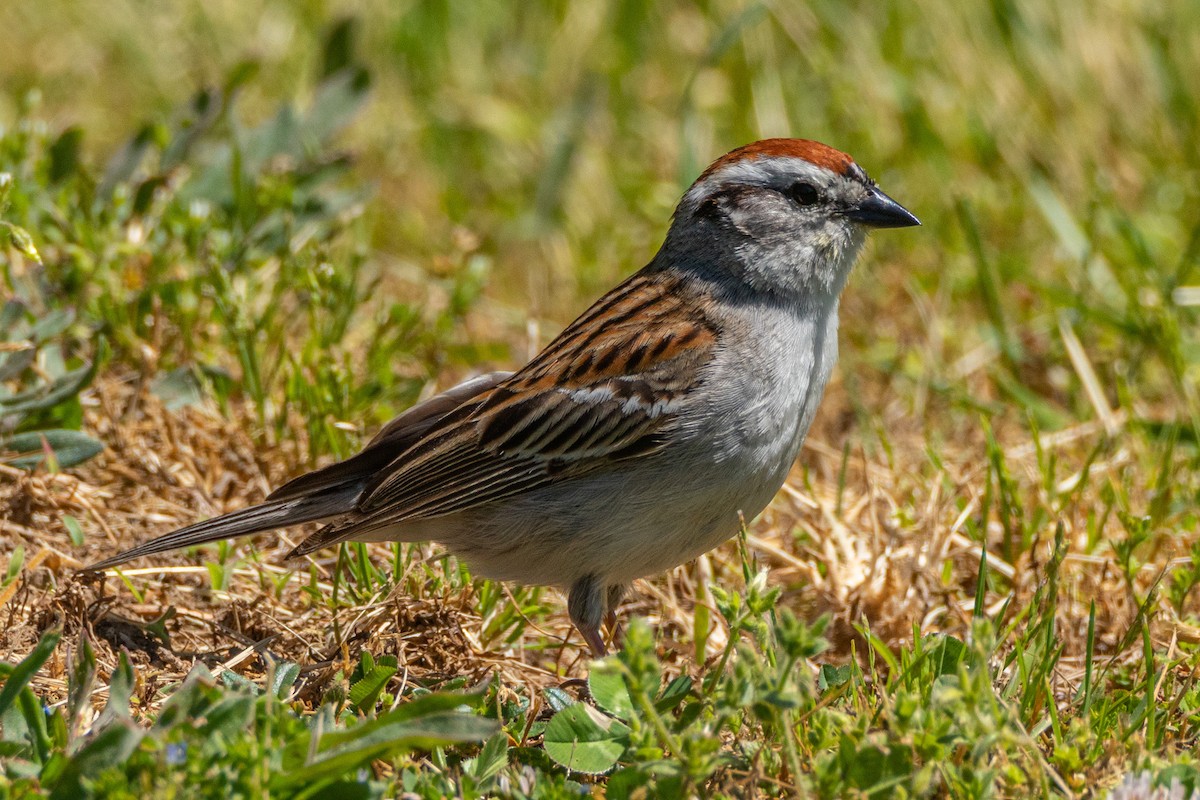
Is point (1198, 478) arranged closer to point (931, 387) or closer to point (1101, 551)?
point (1101, 551)

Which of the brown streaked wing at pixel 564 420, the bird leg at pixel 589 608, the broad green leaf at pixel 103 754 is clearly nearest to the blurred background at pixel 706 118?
the brown streaked wing at pixel 564 420

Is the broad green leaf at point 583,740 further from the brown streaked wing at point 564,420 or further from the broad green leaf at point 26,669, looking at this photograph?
the broad green leaf at point 26,669

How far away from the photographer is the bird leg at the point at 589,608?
399 cm

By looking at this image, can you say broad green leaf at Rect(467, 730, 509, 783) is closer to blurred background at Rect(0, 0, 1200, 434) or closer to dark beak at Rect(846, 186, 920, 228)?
dark beak at Rect(846, 186, 920, 228)

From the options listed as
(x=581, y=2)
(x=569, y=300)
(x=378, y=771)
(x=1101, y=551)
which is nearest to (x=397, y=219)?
(x=569, y=300)

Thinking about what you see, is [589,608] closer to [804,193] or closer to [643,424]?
[643,424]

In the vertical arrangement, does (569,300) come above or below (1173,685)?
above

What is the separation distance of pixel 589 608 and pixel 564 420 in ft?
1.66

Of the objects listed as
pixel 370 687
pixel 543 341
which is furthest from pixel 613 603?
pixel 543 341

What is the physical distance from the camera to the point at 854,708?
11.0ft

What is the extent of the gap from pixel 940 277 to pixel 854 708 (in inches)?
131

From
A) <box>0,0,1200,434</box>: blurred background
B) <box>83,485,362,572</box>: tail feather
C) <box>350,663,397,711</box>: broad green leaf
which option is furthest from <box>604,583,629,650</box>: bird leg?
<box>0,0,1200,434</box>: blurred background

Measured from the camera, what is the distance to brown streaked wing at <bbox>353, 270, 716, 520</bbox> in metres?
3.98

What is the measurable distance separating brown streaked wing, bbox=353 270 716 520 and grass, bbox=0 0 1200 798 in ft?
0.80
